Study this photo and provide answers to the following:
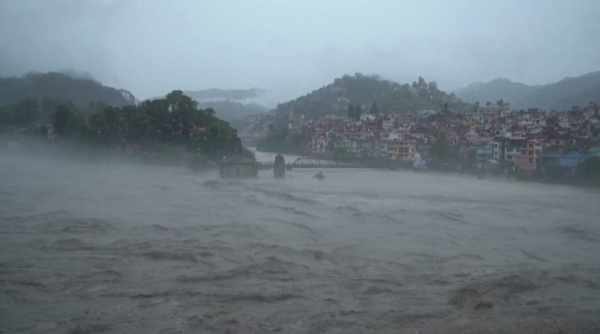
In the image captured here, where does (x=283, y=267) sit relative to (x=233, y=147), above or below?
below

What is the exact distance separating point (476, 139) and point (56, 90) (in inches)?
821

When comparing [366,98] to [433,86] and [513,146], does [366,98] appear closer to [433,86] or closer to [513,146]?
[433,86]

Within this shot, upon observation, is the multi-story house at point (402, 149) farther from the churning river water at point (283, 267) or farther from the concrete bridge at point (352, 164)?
the churning river water at point (283, 267)

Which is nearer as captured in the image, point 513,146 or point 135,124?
point 513,146

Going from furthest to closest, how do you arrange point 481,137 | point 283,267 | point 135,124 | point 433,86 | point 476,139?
1. point 433,86
2. point 135,124
3. point 481,137
4. point 476,139
5. point 283,267

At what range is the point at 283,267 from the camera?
470 centimetres

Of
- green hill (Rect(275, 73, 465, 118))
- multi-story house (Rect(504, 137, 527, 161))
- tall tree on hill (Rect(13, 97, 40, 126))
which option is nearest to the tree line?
tall tree on hill (Rect(13, 97, 40, 126))

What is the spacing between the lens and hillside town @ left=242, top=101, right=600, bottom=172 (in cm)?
1750

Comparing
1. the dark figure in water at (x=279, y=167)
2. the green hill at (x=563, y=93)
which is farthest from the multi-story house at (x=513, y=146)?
the green hill at (x=563, y=93)

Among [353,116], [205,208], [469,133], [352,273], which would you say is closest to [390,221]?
[205,208]

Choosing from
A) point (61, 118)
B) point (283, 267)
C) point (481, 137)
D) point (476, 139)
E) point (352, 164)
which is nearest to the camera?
point (283, 267)

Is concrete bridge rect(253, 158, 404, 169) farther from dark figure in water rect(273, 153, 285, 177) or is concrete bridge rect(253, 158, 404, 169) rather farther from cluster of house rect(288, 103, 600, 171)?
dark figure in water rect(273, 153, 285, 177)

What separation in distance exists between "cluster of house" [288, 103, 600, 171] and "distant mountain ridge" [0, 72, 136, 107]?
12841mm

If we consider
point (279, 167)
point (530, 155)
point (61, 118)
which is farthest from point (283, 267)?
point (61, 118)
